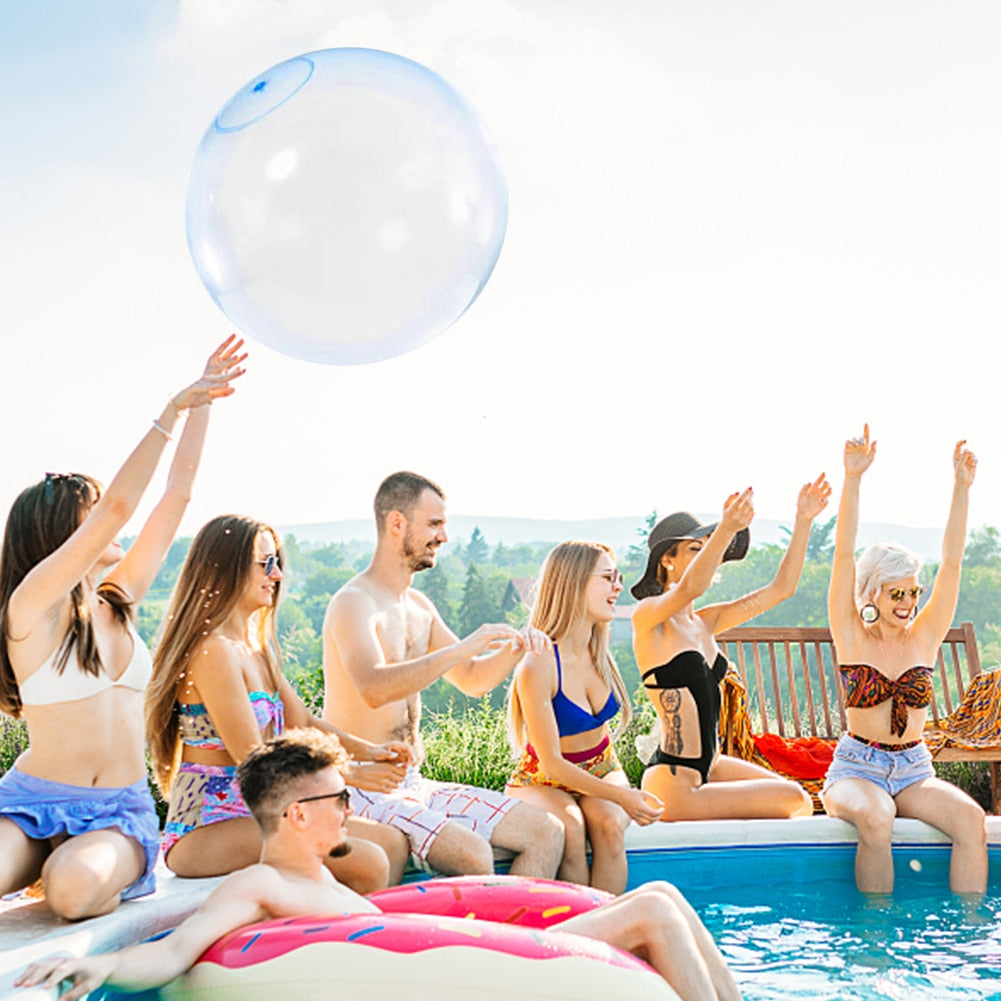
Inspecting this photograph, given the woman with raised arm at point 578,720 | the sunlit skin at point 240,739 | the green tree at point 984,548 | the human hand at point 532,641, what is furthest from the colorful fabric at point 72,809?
the green tree at point 984,548

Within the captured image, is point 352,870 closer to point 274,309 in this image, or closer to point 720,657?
point 274,309

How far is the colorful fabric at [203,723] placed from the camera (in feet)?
12.2

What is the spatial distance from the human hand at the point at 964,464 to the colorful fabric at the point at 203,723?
3109mm

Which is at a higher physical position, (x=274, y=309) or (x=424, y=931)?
(x=274, y=309)

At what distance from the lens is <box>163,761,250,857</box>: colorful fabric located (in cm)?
367

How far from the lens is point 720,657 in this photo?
534cm

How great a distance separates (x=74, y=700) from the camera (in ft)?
10.3

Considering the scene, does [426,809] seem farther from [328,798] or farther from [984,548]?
[984,548]

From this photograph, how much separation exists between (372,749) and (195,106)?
49.9 feet

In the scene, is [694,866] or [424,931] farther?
[694,866]

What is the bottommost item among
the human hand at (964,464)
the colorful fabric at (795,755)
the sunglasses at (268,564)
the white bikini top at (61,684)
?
the colorful fabric at (795,755)

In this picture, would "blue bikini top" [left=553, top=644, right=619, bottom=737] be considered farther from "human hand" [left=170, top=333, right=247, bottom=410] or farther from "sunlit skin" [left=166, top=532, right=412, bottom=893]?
"human hand" [left=170, top=333, right=247, bottom=410]

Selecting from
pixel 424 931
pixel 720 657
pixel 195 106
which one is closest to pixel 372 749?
pixel 424 931

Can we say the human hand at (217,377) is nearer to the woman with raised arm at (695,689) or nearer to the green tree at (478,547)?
the woman with raised arm at (695,689)
